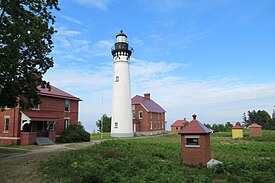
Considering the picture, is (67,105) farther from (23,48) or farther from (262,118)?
(262,118)

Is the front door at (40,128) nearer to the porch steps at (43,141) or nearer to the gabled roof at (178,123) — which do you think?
the porch steps at (43,141)

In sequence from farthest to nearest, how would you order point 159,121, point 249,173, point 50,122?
point 159,121
point 50,122
point 249,173

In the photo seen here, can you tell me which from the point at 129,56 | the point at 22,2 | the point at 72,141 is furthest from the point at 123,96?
the point at 22,2

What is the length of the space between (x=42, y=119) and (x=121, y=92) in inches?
591

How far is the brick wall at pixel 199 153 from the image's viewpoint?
12.7 m

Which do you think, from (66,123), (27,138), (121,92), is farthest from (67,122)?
(121,92)

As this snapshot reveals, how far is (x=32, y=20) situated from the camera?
48.4ft

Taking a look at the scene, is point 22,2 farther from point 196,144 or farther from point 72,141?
point 72,141

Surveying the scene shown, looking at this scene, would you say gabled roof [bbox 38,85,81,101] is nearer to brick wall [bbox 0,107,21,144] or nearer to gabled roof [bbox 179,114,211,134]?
brick wall [bbox 0,107,21,144]

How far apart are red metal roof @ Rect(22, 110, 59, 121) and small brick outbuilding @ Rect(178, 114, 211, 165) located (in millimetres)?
19795

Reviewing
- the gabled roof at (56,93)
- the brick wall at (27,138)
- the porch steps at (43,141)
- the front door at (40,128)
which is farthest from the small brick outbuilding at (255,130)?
the brick wall at (27,138)

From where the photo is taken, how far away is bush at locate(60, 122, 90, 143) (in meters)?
30.5

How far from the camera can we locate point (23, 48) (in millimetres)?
15258

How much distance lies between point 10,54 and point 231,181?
43.3 feet
